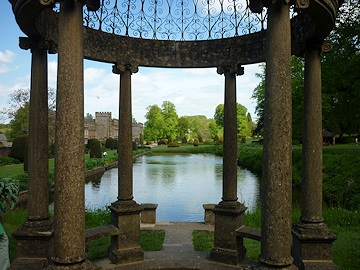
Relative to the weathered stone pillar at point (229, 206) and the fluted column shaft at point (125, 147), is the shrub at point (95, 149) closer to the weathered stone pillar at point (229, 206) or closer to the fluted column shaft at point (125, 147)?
the fluted column shaft at point (125, 147)

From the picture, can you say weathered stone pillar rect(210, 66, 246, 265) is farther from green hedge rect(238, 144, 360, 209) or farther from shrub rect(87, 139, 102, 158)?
shrub rect(87, 139, 102, 158)

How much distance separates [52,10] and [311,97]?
5.37 meters

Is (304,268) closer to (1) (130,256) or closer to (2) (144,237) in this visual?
(1) (130,256)

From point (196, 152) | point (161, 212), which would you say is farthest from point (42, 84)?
point (196, 152)

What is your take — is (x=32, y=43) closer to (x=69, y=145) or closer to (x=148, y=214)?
(x=69, y=145)

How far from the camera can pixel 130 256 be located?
705 cm

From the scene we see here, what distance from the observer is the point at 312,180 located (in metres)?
6.04

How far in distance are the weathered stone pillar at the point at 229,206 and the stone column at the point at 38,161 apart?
3598 millimetres

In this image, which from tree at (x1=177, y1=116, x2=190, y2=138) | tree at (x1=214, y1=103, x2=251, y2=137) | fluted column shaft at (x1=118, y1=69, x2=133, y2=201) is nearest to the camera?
fluted column shaft at (x1=118, y1=69, x2=133, y2=201)

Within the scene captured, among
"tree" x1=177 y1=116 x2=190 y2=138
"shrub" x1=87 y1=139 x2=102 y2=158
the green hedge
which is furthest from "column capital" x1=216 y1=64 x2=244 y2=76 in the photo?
"tree" x1=177 y1=116 x2=190 y2=138

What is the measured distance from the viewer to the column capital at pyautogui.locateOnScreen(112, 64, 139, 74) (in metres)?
7.59

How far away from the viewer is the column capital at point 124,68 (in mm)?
7594

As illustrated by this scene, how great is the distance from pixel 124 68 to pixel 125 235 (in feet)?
12.7

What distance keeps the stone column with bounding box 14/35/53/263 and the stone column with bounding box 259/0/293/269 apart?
4014mm
